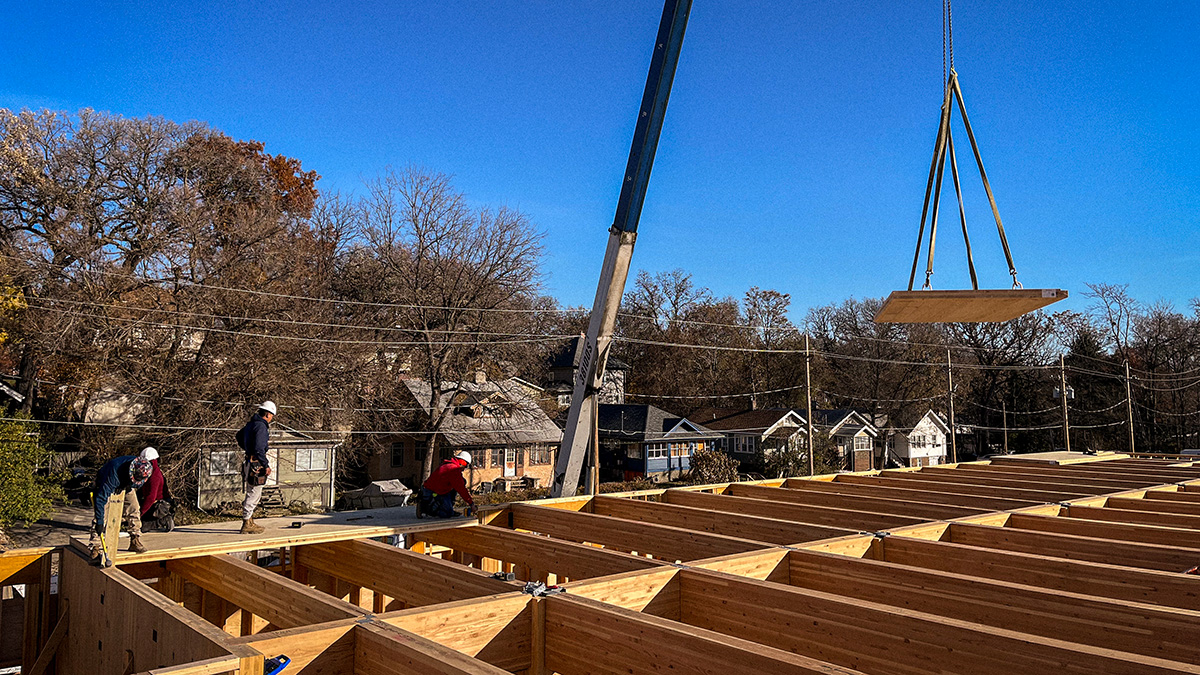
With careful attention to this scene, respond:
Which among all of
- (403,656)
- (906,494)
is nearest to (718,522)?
(906,494)

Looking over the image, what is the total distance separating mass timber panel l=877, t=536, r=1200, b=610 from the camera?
13.4 feet

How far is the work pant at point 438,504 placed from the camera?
8008 millimetres

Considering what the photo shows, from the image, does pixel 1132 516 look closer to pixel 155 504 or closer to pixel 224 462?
pixel 155 504

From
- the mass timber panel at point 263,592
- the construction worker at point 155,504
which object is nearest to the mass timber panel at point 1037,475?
the mass timber panel at point 263,592

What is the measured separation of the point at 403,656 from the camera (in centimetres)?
315

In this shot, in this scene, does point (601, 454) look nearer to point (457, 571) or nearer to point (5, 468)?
point (5, 468)

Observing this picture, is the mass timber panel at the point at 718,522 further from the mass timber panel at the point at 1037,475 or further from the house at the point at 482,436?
the house at the point at 482,436

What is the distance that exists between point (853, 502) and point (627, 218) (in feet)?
12.9

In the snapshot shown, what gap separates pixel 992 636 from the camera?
315cm

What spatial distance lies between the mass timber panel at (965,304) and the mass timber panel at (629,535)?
2571 millimetres

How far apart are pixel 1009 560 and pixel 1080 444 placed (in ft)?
147

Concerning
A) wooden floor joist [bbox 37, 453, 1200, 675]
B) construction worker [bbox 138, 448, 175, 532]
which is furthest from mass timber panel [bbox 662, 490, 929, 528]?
construction worker [bbox 138, 448, 175, 532]

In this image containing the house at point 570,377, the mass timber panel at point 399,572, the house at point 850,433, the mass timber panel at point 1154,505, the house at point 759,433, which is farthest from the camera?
the house at point 570,377

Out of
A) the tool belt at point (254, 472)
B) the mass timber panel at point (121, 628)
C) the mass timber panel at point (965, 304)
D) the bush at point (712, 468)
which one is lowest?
the bush at point (712, 468)
